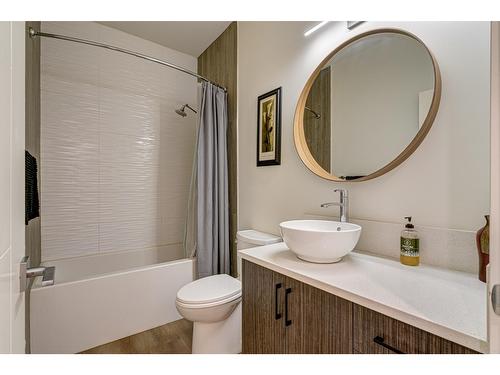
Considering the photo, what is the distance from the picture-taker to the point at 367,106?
1.23 m

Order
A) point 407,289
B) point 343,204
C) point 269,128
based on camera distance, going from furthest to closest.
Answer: point 269,128 < point 343,204 < point 407,289

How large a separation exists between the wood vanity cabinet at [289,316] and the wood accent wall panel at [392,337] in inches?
1.3

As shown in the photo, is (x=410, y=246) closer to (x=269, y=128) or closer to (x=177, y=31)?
(x=269, y=128)

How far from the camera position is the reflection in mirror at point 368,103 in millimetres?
1049

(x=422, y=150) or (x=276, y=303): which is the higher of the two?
(x=422, y=150)

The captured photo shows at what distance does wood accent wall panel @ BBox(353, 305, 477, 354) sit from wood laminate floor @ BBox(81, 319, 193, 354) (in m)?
1.35

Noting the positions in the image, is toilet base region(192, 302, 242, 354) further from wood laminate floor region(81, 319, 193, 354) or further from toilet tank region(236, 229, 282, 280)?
toilet tank region(236, 229, 282, 280)

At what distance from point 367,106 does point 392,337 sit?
3.43 ft

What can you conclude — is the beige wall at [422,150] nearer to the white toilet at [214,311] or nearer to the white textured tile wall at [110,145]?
the white toilet at [214,311]

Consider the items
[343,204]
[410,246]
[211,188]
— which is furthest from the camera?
[211,188]

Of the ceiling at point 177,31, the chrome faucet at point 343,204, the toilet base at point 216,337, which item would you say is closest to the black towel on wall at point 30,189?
the toilet base at point 216,337

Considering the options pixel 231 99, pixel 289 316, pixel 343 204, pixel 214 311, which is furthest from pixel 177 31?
pixel 289 316
